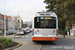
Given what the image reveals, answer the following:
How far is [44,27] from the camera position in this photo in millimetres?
11094

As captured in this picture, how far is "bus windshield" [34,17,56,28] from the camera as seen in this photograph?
11086 millimetres

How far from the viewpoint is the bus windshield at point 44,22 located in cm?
1109

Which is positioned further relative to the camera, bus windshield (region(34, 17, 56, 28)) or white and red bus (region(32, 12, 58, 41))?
bus windshield (region(34, 17, 56, 28))

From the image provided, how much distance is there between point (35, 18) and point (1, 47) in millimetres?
4263

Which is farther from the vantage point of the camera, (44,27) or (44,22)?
(44,22)

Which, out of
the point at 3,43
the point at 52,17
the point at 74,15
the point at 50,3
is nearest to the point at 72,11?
the point at 74,15

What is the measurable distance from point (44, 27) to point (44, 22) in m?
0.52

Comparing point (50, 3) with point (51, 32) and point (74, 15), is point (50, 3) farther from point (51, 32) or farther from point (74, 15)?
point (51, 32)

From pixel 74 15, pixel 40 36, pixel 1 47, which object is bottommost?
pixel 1 47

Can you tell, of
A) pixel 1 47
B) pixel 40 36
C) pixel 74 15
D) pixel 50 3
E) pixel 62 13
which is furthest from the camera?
pixel 50 3

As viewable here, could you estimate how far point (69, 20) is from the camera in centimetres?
2728

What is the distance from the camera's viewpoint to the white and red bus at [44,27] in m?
11.0

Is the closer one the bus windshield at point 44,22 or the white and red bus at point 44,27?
the white and red bus at point 44,27

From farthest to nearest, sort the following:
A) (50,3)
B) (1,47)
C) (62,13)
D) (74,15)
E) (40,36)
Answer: (50,3), (62,13), (74,15), (40,36), (1,47)
